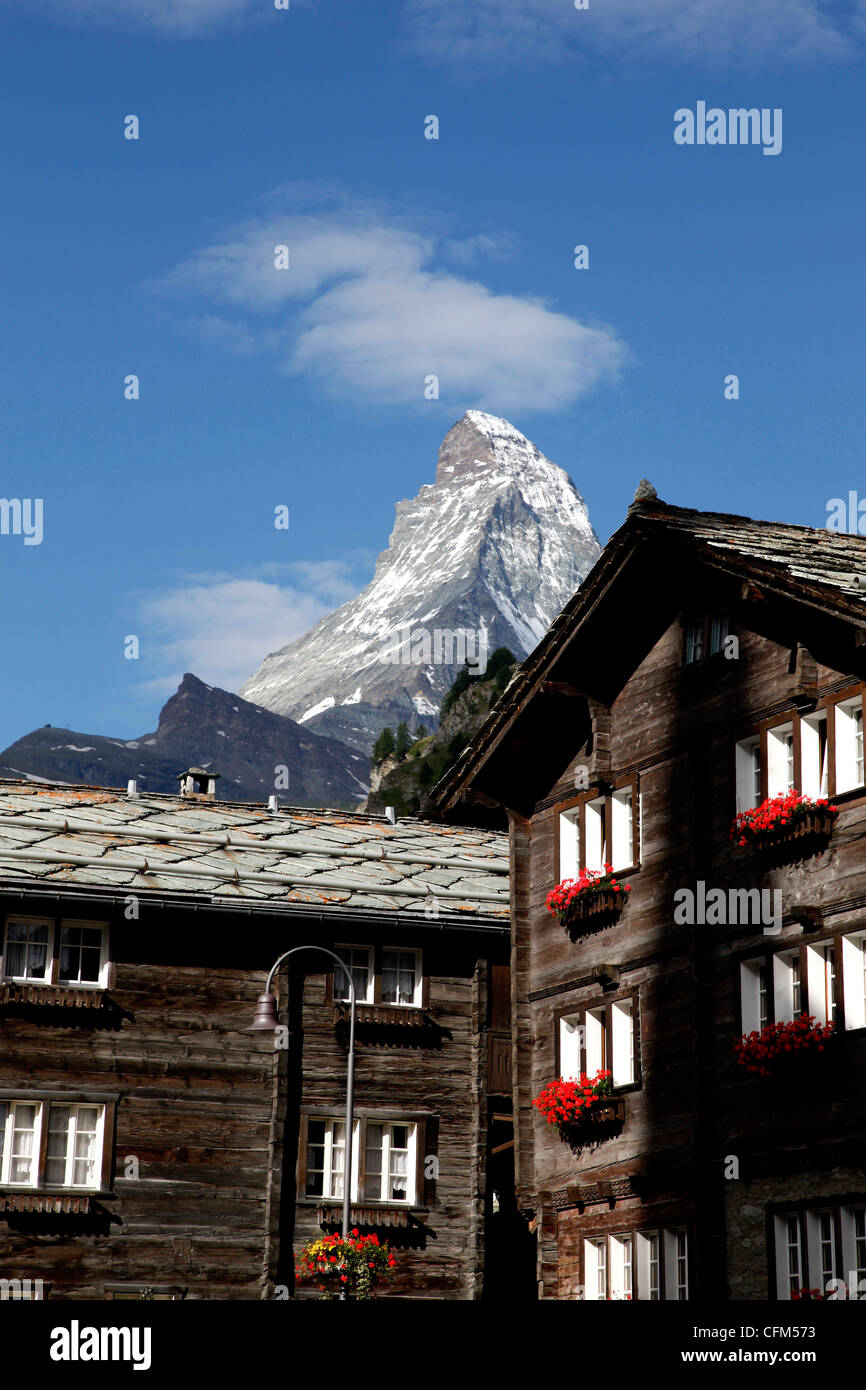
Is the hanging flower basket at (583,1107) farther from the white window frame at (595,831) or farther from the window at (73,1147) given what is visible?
the window at (73,1147)

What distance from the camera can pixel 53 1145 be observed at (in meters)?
33.4

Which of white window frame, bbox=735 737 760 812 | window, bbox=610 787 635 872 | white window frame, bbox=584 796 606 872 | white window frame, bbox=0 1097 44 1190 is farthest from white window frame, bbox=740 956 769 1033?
white window frame, bbox=0 1097 44 1190

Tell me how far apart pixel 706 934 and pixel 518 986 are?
5.33 metres

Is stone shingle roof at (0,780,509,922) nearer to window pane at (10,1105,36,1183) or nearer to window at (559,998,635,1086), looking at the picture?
window pane at (10,1105,36,1183)

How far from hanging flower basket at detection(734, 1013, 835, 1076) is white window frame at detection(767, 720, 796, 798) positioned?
3.37m

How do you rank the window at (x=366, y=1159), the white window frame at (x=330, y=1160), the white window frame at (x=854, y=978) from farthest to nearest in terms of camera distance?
the window at (x=366, y=1159), the white window frame at (x=330, y=1160), the white window frame at (x=854, y=978)

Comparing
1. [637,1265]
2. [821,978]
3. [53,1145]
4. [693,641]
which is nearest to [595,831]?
[693,641]

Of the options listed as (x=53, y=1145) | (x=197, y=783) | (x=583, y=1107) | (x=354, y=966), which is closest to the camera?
(x=583, y=1107)

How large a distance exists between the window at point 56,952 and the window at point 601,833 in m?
9.11

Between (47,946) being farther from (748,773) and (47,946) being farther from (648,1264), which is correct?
(748,773)

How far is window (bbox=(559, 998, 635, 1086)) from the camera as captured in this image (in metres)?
28.9

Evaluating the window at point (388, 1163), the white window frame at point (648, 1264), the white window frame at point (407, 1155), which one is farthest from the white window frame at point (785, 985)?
the window at point (388, 1163)

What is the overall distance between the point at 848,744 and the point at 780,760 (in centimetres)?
147

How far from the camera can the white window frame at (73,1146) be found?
33250 millimetres
